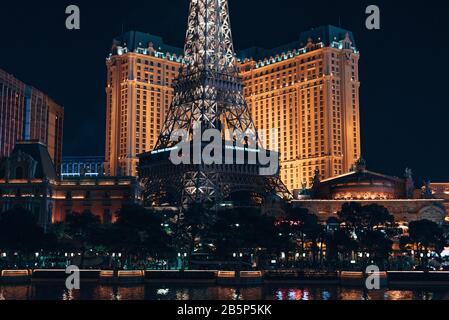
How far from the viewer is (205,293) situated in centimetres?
7769

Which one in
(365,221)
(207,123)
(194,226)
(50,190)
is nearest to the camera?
(194,226)

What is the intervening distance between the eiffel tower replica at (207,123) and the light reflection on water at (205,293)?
45.5 meters

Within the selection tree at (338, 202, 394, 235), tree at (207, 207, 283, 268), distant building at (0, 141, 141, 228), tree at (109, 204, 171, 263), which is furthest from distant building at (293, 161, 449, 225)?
tree at (109, 204, 171, 263)

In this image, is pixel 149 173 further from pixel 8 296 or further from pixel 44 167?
pixel 8 296

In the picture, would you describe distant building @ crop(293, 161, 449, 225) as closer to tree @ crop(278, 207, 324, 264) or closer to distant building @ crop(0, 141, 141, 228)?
tree @ crop(278, 207, 324, 264)

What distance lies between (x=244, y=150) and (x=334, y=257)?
34.5 m

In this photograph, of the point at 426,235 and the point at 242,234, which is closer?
the point at 242,234

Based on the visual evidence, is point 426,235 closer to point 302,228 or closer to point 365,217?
point 365,217

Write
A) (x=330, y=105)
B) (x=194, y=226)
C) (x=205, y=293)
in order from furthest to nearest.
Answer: (x=330, y=105) → (x=194, y=226) → (x=205, y=293)

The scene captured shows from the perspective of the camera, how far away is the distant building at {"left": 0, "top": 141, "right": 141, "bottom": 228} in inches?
5408

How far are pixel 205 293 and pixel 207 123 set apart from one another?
211 feet

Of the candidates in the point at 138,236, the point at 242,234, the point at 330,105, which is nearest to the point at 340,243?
the point at 242,234

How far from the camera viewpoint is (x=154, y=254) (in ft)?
337

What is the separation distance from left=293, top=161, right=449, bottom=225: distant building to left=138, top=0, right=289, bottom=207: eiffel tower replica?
1215cm
